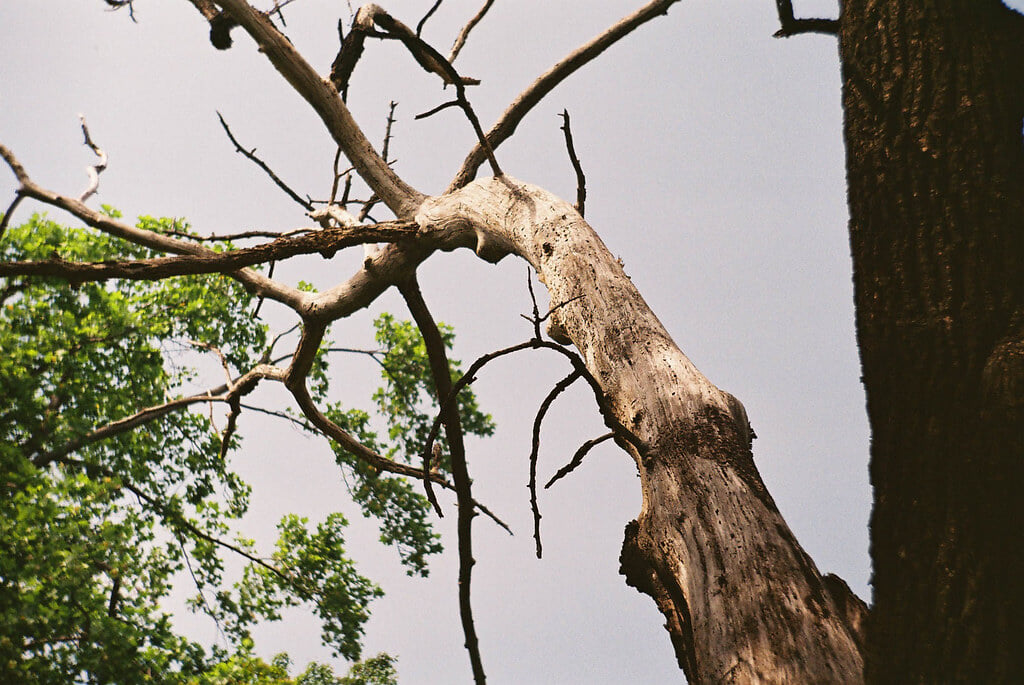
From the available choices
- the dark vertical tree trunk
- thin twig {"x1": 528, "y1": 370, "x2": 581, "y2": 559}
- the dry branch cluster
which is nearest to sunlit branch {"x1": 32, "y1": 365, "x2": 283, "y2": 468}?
the dry branch cluster

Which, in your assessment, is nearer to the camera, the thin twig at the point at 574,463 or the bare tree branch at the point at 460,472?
the thin twig at the point at 574,463

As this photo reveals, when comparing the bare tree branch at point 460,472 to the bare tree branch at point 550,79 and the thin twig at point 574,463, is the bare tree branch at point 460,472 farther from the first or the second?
the thin twig at point 574,463

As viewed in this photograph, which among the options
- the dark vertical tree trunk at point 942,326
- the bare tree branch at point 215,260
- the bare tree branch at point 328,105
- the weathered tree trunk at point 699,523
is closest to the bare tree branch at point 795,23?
the dark vertical tree trunk at point 942,326

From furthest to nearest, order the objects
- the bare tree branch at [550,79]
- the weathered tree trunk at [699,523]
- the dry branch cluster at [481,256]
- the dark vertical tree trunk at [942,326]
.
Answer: the bare tree branch at [550,79] < the dry branch cluster at [481,256] < the weathered tree trunk at [699,523] < the dark vertical tree trunk at [942,326]

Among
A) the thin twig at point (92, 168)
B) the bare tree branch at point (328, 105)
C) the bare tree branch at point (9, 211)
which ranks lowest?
the bare tree branch at point (328, 105)

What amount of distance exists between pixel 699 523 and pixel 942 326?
0.80 metres

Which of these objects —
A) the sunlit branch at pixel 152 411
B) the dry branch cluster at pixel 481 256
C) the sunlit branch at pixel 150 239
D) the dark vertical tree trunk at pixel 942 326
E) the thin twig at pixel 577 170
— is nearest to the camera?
the dark vertical tree trunk at pixel 942 326

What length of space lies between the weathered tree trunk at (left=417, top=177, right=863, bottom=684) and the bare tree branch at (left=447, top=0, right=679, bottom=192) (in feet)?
6.25

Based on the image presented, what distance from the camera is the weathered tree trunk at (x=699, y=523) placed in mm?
1492

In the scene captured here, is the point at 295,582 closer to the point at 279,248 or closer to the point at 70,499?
the point at 70,499

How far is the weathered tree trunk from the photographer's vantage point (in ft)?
4.90

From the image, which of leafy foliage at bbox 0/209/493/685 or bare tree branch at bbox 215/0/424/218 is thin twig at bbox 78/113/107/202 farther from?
bare tree branch at bbox 215/0/424/218

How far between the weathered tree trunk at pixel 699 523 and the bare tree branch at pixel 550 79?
1.90 metres

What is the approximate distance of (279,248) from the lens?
12.2ft
